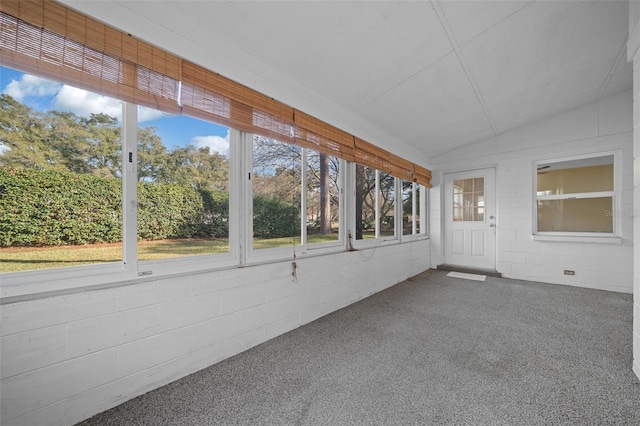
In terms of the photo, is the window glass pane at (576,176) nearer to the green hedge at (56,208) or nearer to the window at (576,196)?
the window at (576,196)

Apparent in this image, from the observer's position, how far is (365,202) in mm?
3652

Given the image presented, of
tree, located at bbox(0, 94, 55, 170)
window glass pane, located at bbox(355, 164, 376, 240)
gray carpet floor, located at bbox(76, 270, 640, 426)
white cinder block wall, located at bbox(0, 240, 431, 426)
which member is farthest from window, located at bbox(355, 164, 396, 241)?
tree, located at bbox(0, 94, 55, 170)

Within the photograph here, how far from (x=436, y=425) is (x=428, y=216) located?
4450 mm

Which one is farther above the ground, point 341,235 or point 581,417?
point 341,235

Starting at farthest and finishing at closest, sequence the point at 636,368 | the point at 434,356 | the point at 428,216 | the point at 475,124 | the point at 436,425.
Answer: the point at 428,216 < the point at 475,124 < the point at 434,356 < the point at 636,368 < the point at 436,425

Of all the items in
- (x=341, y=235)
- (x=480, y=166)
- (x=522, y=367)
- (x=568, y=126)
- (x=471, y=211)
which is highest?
(x=568, y=126)

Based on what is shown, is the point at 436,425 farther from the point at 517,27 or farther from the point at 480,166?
the point at 480,166

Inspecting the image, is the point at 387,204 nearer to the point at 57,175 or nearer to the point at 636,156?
the point at 636,156

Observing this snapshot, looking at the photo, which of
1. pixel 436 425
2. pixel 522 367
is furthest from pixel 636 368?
pixel 436 425

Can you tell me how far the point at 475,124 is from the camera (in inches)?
154

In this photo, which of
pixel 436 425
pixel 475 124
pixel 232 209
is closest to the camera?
pixel 436 425

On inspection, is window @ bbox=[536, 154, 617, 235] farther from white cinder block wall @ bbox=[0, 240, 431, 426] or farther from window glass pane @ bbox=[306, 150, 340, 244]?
white cinder block wall @ bbox=[0, 240, 431, 426]

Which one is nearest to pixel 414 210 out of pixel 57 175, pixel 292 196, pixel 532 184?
pixel 532 184

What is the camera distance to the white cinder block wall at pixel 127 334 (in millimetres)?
1187
